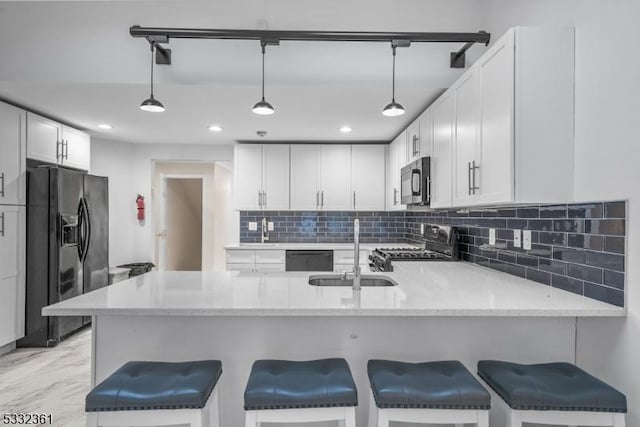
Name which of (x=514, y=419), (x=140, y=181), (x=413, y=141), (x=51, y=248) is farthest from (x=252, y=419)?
(x=140, y=181)

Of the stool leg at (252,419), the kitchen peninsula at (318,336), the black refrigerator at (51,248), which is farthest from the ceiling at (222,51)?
the stool leg at (252,419)

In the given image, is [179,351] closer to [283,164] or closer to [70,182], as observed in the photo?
[70,182]

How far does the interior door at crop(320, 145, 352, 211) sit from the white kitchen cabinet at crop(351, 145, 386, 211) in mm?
76

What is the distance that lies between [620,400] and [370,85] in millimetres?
2286

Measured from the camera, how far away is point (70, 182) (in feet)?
11.2

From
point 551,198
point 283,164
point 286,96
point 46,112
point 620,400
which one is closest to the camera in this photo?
point 620,400

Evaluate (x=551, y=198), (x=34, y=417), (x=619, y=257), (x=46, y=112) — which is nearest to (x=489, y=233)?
(x=551, y=198)

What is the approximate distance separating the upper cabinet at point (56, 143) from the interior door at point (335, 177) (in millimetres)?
2739

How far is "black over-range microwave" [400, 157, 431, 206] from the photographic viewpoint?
2777 mm

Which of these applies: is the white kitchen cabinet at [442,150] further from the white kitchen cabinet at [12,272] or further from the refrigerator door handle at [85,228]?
the white kitchen cabinet at [12,272]

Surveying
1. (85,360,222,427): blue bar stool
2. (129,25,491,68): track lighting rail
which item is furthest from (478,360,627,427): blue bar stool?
(129,25,491,68): track lighting rail

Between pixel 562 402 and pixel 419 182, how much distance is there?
1.87 meters

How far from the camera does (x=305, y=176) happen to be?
436 centimetres

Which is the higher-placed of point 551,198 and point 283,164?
point 283,164
